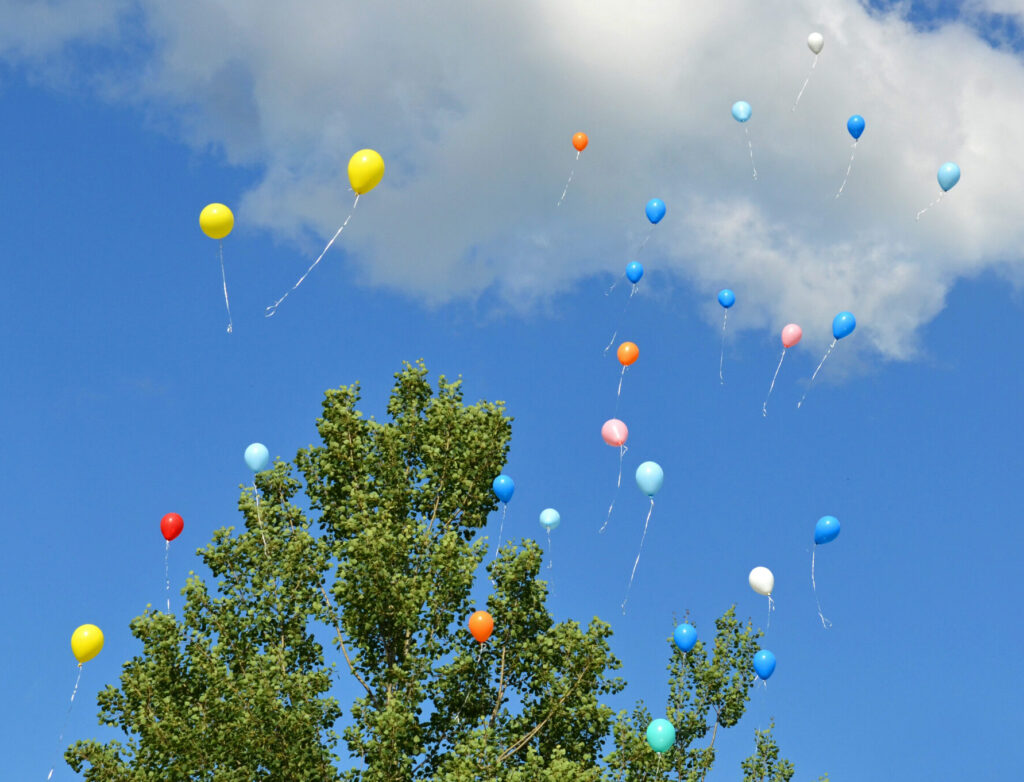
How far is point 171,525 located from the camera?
16109 mm

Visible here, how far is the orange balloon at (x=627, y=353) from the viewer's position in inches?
706

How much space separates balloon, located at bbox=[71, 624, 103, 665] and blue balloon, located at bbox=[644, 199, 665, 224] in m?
11.0

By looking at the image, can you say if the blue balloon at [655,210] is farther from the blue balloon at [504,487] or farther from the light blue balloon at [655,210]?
the blue balloon at [504,487]

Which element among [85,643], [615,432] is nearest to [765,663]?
[615,432]

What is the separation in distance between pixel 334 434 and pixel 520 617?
4.12 meters

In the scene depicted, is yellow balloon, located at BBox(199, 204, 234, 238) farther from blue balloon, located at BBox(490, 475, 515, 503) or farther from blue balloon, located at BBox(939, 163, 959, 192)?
blue balloon, located at BBox(939, 163, 959, 192)

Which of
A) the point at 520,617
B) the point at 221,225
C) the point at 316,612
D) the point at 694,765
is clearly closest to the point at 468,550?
the point at 520,617

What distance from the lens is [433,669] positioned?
15609 millimetres

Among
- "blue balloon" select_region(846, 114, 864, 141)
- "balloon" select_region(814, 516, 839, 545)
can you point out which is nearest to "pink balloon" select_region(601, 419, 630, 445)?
"balloon" select_region(814, 516, 839, 545)

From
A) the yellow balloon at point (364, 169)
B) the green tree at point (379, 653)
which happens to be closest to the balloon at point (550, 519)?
the green tree at point (379, 653)

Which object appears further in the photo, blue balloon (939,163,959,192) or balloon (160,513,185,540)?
blue balloon (939,163,959,192)

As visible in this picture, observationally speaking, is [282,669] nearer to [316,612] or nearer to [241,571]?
[316,612]

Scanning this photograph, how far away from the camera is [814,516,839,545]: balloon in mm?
15797

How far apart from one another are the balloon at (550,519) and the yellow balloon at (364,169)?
225 inches
